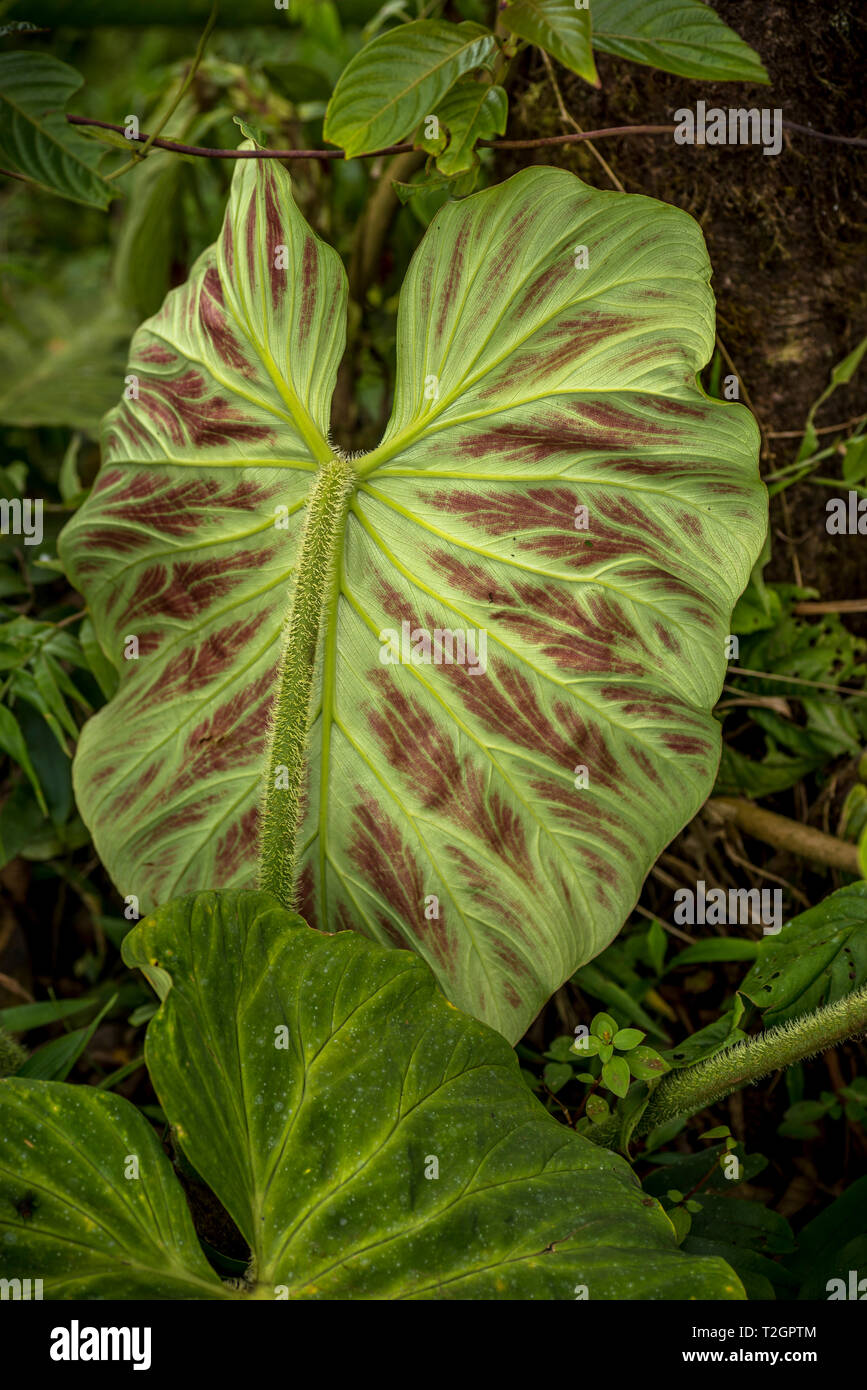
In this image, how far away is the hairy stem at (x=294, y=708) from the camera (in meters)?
0.84

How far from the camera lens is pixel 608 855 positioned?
0.86 metres

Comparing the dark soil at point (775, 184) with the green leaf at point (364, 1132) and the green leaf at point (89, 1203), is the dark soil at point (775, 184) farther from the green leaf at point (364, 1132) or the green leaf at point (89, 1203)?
the green leaf at point (89, 1203)

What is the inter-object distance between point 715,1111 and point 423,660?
63cm

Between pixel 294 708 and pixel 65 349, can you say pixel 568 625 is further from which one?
pixel 65 349

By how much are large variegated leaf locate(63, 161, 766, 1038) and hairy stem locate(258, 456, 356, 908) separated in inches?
1.9

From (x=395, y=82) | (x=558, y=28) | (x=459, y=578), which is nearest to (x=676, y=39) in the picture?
(x=558, y=28)

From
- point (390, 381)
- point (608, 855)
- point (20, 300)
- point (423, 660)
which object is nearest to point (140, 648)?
point (423, 660)

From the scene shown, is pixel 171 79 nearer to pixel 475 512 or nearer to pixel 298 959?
pixel 475 512

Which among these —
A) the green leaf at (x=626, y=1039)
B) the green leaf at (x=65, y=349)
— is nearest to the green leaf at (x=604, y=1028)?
the green leaf at (x=626, y=1039)

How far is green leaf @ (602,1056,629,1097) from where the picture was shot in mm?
800

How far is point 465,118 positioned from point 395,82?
0.08 m

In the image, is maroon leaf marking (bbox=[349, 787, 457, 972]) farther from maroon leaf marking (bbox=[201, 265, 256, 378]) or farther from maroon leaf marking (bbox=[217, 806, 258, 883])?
maroon leaf marking (bbox=[201, 265, 256, 378])

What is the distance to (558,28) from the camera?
81 centimetres

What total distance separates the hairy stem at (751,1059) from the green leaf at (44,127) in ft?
3.12
